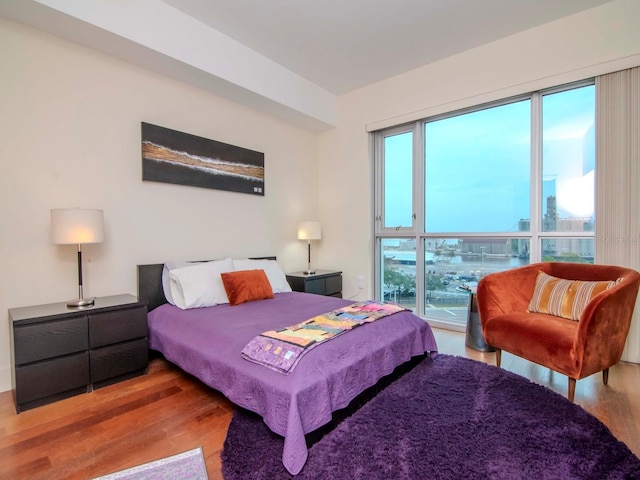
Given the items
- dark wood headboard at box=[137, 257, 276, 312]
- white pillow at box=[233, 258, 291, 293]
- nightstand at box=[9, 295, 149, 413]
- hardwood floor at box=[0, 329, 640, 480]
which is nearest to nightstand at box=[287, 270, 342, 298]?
white pillow at box=[233, 258, 291, 293]

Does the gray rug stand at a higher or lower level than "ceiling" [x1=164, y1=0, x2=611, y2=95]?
lower

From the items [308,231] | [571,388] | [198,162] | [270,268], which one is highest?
[198,162]

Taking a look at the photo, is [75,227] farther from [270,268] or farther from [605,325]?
[605,325]

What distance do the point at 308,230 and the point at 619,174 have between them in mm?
3063

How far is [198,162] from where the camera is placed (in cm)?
330

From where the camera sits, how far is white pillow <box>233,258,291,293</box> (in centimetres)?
331

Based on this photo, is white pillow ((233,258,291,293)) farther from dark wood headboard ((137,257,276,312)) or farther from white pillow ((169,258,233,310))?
dark wood headboard ((137,257,276,312))

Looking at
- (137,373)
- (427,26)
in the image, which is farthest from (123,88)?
(427,26)

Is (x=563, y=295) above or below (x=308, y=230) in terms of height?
below

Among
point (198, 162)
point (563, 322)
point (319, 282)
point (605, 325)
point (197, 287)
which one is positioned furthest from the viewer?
point (319, 282)

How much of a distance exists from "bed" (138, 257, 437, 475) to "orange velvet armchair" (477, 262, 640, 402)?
0.56 metres

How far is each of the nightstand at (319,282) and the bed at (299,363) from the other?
2.88ft

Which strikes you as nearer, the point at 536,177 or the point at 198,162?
the point at 536,177

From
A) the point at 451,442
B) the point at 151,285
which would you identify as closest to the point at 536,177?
the point at 451,442
